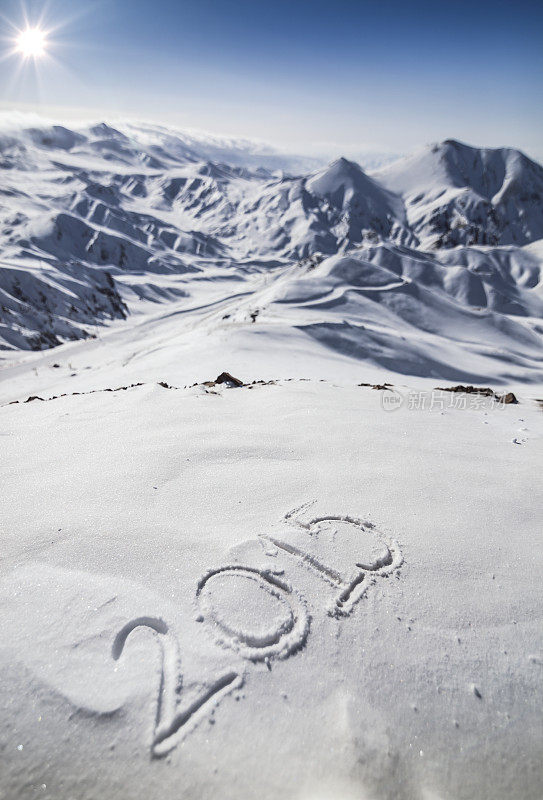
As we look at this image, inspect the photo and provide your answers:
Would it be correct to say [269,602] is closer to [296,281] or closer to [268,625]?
[268,625]

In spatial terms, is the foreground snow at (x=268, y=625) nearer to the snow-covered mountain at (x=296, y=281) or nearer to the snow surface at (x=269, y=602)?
the snow surface at (x=269, y=602)

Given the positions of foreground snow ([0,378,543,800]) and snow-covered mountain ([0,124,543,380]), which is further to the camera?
snow-covered mountain ([0,124,543,380])

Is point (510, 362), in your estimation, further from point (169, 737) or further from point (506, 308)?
point (506, 308)

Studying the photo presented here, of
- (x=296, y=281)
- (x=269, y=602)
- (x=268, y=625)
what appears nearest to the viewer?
(x=268, y=625)

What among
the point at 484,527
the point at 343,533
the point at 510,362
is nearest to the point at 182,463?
the point at 343,533

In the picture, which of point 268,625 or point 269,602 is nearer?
point 268,625

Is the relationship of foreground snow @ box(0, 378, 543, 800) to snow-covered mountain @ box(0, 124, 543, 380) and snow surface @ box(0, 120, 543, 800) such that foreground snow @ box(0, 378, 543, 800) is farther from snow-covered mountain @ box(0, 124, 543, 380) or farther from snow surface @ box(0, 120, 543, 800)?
snow-covered mountain @ box(0, 124, 543, 380)

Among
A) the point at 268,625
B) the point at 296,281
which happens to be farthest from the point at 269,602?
the point at 296,281

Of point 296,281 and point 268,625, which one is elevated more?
point 296,281

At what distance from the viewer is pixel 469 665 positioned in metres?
3.16

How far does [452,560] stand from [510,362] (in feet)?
132

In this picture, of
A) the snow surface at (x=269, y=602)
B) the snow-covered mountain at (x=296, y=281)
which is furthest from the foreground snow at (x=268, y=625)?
the snow-covered mountain at (x=296, y=281)

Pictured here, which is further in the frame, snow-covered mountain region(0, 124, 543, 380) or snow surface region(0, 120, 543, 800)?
snow-covered mountain region(0, 124, 543, 380)

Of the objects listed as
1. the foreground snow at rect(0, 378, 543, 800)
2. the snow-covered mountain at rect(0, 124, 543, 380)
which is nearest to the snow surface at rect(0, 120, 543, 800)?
the foreground snow at rect(0, 378, 543, 800)
